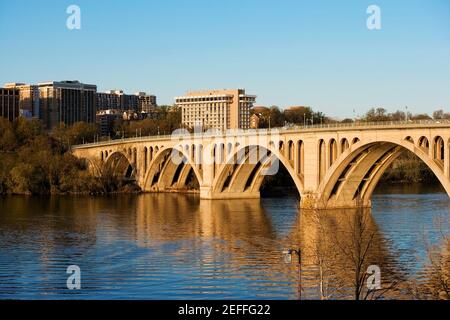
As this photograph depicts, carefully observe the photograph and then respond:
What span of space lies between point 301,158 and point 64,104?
13350 cm

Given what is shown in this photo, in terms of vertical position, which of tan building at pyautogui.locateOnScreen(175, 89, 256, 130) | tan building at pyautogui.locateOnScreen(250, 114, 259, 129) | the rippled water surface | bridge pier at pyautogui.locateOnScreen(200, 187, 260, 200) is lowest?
the rippled water surface

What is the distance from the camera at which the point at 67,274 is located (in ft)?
107

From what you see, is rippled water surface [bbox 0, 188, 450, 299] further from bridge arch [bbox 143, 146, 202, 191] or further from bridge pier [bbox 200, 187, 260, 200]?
bridge arch [bbox 143, 146, 202, 191]

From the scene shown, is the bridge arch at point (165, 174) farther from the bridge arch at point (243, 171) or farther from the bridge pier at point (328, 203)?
the bridge pier at point (328, 203)

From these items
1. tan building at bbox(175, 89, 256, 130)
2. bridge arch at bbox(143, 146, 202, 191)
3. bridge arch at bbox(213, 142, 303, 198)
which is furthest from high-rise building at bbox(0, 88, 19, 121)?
bridge arch at bbox(213, 142, 303, 198)

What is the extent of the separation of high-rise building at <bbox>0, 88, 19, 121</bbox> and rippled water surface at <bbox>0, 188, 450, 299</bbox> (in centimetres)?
10358

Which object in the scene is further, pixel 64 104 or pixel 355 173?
pixel 64 104

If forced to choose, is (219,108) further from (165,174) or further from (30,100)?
(165,174)

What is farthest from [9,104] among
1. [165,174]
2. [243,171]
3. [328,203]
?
[328,203]

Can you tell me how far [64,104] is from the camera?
7333 inches

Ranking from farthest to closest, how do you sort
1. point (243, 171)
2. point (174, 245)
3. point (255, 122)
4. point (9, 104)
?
1. point (9, 104)
2. point (255, 122)
3. point (243, 171)
4. point (174, 245)

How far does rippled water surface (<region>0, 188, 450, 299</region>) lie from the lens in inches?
1163

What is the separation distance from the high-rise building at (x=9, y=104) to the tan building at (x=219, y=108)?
39.2m
